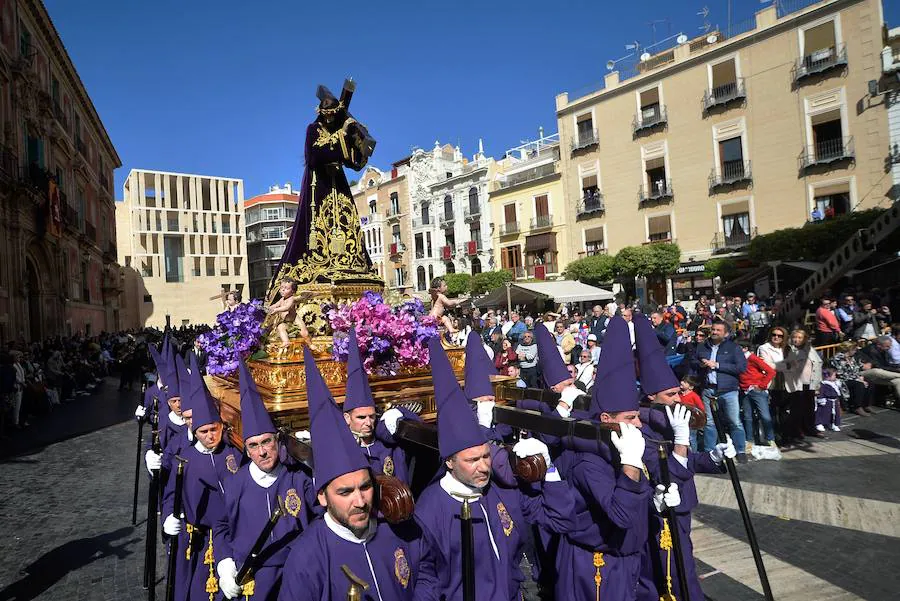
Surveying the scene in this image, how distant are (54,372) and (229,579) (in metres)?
16.7

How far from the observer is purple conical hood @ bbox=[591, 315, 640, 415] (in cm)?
348

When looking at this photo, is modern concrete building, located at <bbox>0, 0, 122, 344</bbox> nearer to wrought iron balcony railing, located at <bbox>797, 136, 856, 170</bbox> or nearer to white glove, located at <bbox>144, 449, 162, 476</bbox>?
white glove, located at <bbox>144, 449, 162, 476</bbox>

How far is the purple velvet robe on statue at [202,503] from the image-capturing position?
13.5 ft

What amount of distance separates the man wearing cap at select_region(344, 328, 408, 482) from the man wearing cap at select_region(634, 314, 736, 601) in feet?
6.11

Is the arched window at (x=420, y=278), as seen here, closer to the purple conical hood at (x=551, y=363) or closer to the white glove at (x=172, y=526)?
the purple conical hood at (x=551, y=363)

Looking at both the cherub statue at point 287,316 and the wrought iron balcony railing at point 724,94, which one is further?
the wrought iron balcony railing at point 724,94

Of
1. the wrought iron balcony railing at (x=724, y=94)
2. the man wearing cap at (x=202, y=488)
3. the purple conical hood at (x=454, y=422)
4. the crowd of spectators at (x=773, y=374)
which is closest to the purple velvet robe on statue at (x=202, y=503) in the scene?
the man wearing cap at (x=202, y=488)

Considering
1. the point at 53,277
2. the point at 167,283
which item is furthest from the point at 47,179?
the point at 167,283

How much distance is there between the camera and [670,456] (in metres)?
3.94

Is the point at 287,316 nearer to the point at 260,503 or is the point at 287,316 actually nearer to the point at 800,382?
the point at 260,503

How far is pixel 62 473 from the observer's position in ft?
29.1

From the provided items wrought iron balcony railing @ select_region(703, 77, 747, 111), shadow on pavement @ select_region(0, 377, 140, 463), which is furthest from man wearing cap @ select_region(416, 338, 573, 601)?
wrought iron balcony railing @ select_region(703, 77, 747, 111)

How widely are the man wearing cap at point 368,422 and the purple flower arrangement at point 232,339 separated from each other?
5.91 ft

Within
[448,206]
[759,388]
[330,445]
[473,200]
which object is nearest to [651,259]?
[473,200]
